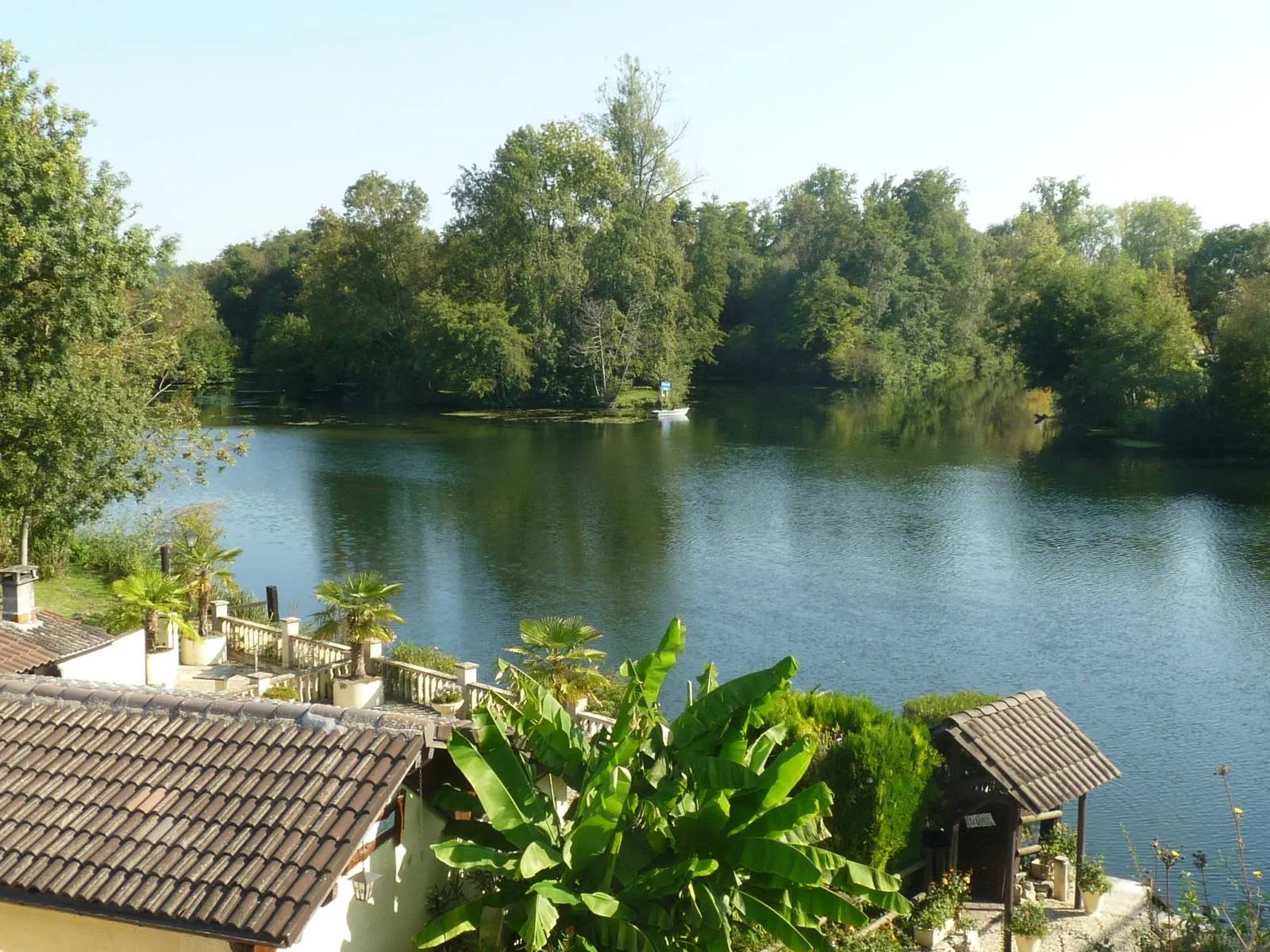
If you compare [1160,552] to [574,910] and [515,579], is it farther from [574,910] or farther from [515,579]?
[574,910]

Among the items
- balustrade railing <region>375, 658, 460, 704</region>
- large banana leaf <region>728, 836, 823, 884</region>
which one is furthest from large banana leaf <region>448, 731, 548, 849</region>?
balustrade railing <region>375, 658, 460, 704</region>

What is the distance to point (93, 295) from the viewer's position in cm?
2156

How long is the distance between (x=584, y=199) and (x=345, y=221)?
14685mm

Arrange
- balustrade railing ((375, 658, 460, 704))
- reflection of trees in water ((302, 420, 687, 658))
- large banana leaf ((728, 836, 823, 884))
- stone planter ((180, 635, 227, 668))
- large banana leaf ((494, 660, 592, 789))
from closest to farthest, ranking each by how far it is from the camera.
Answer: large banana leaf ((728, 836, 823, 884)), large banana leaf ((494, 660, 592, 789)), balustrade railing ((375, 658, 460, 704)), stone planter ((180, 635, 227, 668)), reflection of trees in water ((302, 420, 687, 658))

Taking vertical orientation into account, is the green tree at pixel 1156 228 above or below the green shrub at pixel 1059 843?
above

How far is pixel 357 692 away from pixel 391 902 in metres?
8.81

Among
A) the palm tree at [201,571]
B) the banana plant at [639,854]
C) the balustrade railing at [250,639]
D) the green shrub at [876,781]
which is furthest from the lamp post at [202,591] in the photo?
the banana plant at [639,854]

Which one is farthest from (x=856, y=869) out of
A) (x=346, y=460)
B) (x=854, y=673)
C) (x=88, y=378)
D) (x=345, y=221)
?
(x=345, y=221)

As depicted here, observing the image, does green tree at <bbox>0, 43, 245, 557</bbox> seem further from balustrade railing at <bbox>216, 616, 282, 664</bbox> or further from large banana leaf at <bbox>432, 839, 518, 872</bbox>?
large banana leaf at <bbox>432, 839, 518, 872</bbox>

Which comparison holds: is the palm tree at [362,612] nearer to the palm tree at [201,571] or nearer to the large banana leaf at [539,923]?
the palm tree at [201,571]

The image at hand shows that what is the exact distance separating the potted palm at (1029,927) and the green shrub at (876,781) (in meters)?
1.35

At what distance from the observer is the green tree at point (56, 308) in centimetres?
2042

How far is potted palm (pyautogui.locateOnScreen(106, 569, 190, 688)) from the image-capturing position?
1714 centimetres

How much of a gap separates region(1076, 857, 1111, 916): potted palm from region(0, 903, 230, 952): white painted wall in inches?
347
